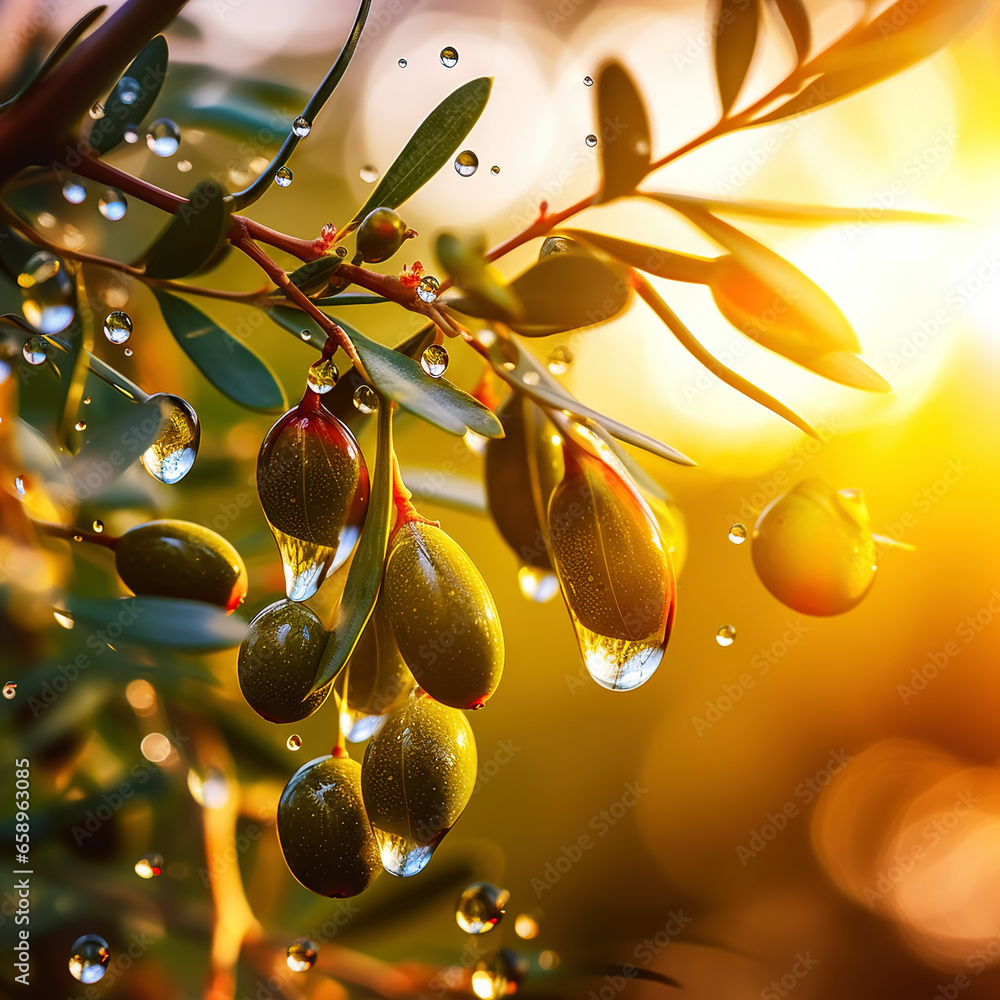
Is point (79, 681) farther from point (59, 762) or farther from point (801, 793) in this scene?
point (801, 793)

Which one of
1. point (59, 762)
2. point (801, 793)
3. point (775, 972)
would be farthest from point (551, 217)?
point (801, 793)

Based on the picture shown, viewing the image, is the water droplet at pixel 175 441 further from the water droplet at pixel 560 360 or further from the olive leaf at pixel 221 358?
the water droplet at pixel 560 360

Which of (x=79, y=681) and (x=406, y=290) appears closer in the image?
(x=406, y=290)

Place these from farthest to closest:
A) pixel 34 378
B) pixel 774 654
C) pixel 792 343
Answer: pixel 774 654 → pixel 34 378 → pixel 792 343

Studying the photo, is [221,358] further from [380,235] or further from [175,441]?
[380,235]

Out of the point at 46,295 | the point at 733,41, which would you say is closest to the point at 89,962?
the point at 46,295

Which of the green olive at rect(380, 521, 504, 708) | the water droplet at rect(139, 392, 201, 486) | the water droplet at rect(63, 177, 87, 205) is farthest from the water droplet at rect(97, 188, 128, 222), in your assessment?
the green olive at rect(380, 521, 504, 708)
